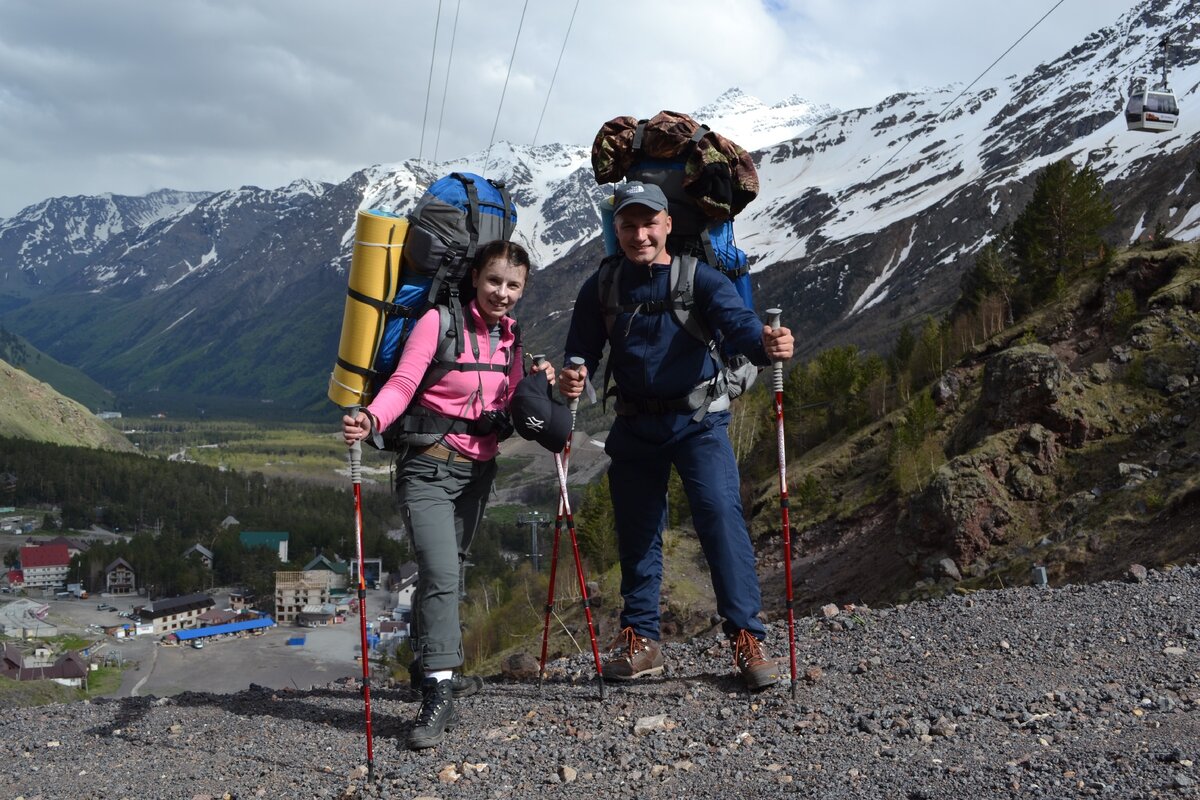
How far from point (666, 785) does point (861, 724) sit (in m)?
1.39

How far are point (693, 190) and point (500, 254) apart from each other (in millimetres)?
1598

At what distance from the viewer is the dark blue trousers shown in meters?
7.11

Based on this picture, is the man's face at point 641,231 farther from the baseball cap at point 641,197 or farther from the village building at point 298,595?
the village building at point 298,595

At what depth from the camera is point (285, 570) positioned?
494 feet

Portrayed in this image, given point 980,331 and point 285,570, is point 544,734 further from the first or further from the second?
point 285,570

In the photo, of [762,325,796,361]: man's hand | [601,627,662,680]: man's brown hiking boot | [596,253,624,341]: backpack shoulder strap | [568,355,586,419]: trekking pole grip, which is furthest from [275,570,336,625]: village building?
[762,325,796,361]: man's hand

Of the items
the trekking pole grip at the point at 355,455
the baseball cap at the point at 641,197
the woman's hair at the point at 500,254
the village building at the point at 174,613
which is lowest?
the village building at the point at 174,613

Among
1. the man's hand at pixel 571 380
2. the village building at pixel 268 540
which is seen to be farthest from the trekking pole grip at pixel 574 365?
the village building at pixel 268 540

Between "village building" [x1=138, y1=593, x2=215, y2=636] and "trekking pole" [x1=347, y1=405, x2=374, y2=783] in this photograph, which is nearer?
"trekking pole" [x1=347, y1=405, x2=374, y2=783]

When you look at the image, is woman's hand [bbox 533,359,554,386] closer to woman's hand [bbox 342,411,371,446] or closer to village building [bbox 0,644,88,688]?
woman's hand [bbox 342,411,371,446]

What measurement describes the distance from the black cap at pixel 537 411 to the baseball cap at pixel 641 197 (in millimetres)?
1374

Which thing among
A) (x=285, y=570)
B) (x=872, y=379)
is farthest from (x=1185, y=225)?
(x=285, y=570)

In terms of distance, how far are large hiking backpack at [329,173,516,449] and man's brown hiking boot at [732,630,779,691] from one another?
10.5 ft

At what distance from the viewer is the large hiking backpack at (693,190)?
7312mm
